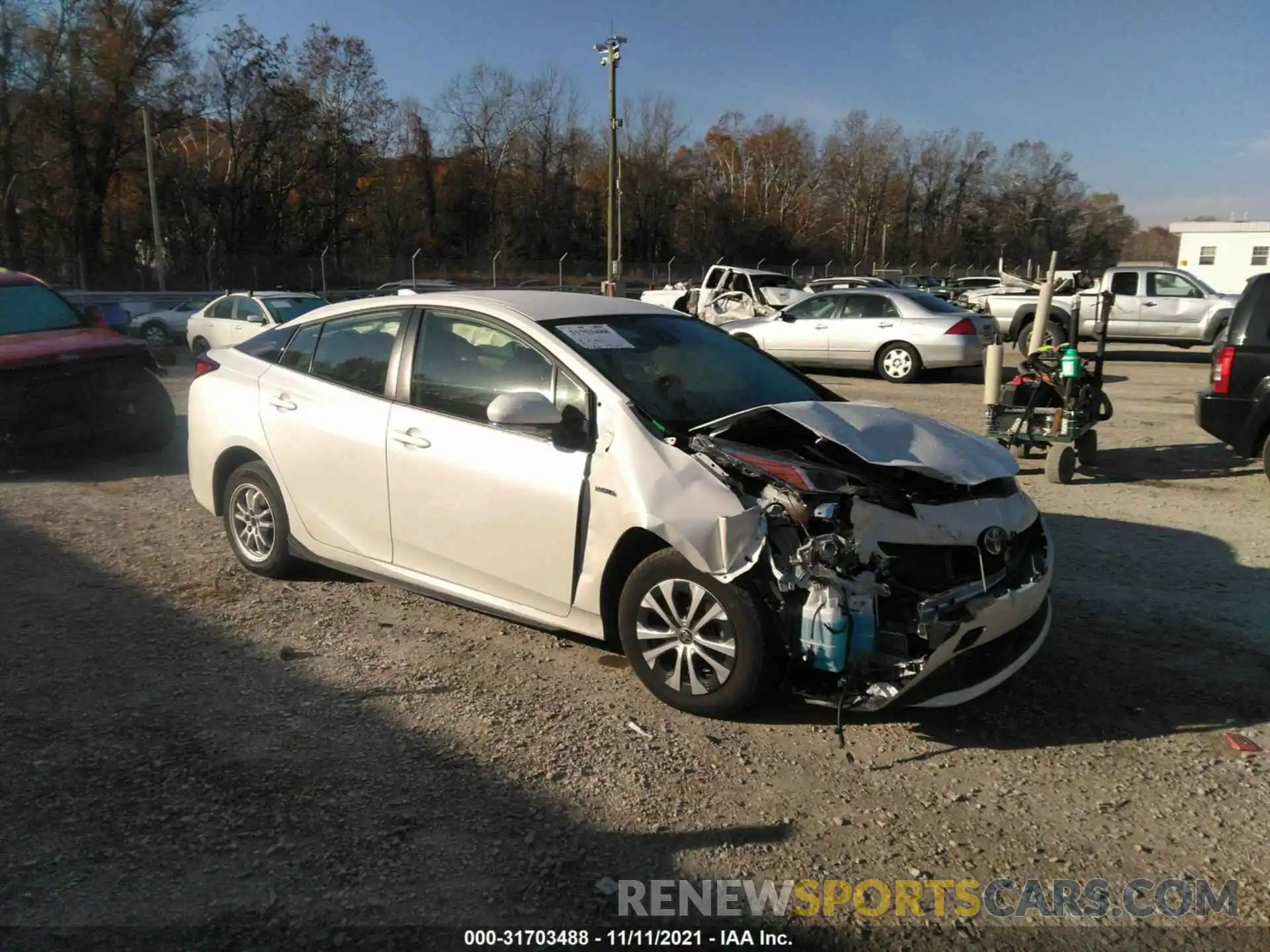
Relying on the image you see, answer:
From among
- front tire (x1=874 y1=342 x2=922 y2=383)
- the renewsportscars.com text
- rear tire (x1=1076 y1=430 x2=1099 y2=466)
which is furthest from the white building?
the renewsportscars.com text

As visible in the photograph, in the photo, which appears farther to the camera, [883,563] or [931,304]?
[931,304]

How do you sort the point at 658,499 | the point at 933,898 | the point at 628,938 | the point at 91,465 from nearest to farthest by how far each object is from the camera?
the point at 628,938, the point at 933,898, the point at 658,499, the point at 91,465

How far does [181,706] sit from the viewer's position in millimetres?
3875

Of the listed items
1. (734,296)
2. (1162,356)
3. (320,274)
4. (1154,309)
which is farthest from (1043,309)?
(320,274)

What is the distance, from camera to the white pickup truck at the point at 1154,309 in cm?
1788

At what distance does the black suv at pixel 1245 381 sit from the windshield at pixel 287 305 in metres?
13.6

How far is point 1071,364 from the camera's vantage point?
8.27m

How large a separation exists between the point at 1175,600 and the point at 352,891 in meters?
4.60

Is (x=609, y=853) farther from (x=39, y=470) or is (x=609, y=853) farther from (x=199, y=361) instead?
(x=39, y=470)

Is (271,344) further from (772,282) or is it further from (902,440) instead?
(772,282)

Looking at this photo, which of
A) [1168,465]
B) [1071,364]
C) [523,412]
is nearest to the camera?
[523,412]

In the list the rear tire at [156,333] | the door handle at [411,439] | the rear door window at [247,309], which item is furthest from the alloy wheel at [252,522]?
the rear tire at [156,333]

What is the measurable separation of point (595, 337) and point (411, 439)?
1016 millimetres

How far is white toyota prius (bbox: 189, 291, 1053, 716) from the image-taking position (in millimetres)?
3463
